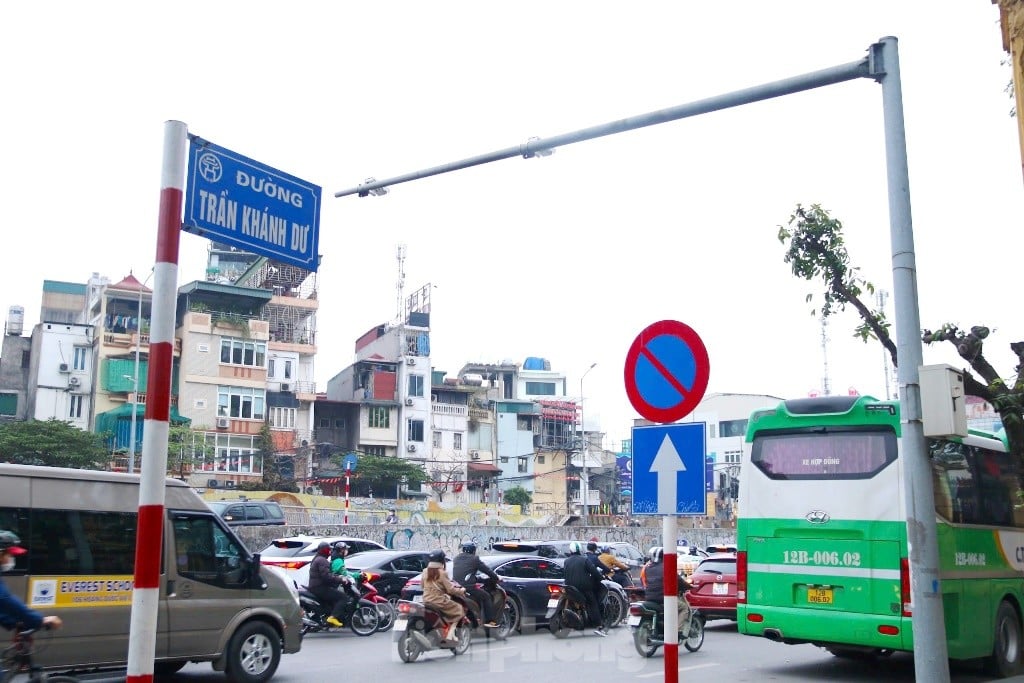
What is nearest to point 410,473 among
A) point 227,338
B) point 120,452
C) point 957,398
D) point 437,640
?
point 227,338

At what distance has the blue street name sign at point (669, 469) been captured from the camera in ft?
19.0

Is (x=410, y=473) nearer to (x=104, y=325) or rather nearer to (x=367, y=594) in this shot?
(x=104, y=325)

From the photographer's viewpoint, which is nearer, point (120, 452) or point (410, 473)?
point (120, 452)

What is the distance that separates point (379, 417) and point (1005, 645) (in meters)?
51.4

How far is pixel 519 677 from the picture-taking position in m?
11.5

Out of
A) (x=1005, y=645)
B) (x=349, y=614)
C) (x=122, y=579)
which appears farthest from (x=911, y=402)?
(x=349, y=614)

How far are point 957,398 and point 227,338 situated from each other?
4857cm

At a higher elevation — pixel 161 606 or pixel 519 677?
pixel 161 606

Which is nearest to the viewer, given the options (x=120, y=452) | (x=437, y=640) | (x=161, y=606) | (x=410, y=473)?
(x=161, y=606)

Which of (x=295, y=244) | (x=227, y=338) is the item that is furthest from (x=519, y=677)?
(x=227, y=338)

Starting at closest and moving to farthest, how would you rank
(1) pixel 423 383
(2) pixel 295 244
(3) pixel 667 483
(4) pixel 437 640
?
1. (2) pixel 295 244
2. (3) pixel 667 483
3. (4) pixel 437 640
4. (1) pixel 423 383

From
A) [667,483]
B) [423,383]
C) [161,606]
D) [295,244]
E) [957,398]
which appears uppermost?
[423,383]

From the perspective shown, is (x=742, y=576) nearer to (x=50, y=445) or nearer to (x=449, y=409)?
(x=50, y=445)

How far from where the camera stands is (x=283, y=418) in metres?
→ 56.3
